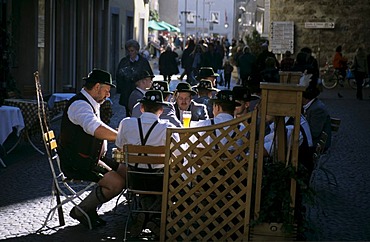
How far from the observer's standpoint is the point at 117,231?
8.60 m

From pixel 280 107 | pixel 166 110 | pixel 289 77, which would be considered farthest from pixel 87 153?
pixel 289 77

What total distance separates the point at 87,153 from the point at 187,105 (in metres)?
2.64

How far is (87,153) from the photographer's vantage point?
862cm

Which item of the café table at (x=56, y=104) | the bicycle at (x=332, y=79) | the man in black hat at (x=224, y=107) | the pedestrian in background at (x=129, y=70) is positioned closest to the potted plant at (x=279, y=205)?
the man in black hat at (x=224, y=107)

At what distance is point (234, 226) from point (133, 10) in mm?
28382

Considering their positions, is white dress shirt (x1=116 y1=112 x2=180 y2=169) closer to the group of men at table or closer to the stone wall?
the group of men at table

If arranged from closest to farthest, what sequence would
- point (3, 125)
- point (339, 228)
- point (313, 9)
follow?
point (339, 228)
point (3, 125)
point (313, 9)

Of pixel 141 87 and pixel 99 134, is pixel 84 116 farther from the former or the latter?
pixel 141 87

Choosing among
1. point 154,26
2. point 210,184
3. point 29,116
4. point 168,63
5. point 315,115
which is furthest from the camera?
point 154,26

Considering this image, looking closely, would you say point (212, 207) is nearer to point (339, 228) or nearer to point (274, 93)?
point (274, 93)

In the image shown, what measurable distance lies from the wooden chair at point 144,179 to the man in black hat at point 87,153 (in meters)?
0.27

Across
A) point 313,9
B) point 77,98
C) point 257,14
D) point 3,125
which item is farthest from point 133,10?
point 77,98

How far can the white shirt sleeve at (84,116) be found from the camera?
843 centimetres

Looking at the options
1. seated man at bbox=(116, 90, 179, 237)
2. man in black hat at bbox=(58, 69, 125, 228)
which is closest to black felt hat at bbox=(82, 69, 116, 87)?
man in black hat at bbox=(58, 69, 125, 228)
